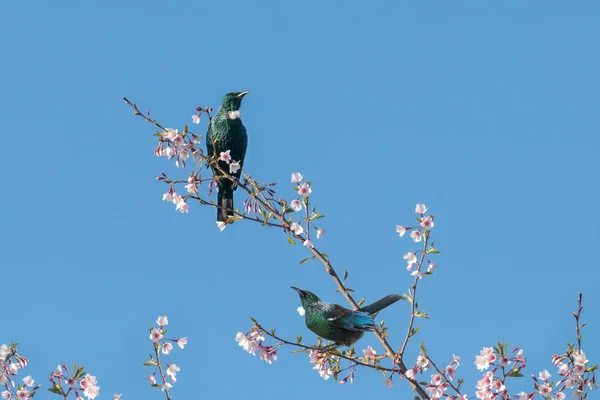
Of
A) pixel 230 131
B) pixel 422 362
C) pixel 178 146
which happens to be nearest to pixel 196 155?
pixel 178 146

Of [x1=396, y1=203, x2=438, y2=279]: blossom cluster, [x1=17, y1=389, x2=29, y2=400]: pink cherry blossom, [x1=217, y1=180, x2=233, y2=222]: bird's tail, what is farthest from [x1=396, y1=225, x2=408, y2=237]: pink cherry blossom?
[x1=217, y1=180, x2=233, y2=222]: bird's tail

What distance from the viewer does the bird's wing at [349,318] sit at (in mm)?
4852

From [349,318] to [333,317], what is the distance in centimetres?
17

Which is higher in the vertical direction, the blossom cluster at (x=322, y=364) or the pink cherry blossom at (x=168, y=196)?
the pink cherry blossom at (x=168, y=196)

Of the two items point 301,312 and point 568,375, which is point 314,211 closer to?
point 301,312

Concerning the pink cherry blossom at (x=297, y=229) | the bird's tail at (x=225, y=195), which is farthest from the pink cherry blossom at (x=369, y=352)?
the bird's tail at (x=225, y=195)

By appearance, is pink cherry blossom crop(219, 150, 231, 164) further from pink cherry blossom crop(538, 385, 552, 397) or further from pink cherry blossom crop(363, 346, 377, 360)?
pink cherry blossom crop(538, 385, 552, 397)

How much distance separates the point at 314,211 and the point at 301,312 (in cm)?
111

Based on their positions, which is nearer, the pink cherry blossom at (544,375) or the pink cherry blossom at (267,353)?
the pink cherry blossom at (544,375)

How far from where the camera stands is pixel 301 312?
17.9ft

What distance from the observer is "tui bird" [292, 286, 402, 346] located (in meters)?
5.08

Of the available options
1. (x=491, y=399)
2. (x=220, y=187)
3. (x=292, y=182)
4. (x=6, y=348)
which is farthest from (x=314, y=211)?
(x=220, y=187)

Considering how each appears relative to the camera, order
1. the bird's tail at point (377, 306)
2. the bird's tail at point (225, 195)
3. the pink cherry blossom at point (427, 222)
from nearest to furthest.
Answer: the pink cherry blossom at point (427, 222), the bird's tail at point (377, 306), the bird's tail at point (225, 195)

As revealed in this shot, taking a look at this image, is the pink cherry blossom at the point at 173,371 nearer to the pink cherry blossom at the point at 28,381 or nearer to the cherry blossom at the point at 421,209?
the pink cherry blossom at the point at 28,381
